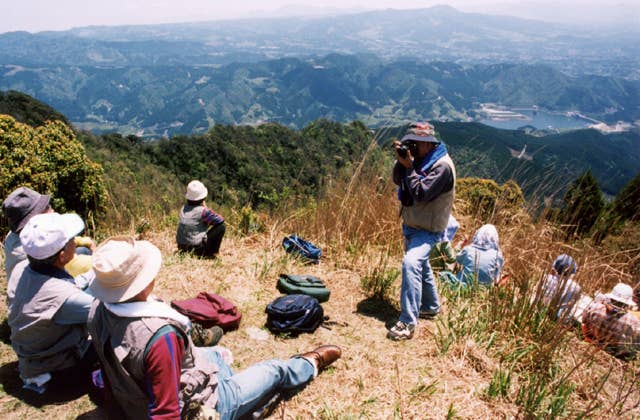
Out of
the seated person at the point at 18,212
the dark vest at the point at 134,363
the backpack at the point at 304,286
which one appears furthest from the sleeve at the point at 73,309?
the backpack at the point at 304,286

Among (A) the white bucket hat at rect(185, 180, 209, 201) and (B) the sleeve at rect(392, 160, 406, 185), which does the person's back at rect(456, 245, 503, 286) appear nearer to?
(B) the sleeve at rect(392, 160, 406, 185)

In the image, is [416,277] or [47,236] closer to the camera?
[47,236]

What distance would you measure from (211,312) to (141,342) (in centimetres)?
135

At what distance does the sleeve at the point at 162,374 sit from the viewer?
56.3 inches

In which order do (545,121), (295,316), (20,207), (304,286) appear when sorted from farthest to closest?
(545,121) < (304,286) < (295,316) < (20,207)

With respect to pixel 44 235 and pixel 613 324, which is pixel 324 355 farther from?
pixel 613 324

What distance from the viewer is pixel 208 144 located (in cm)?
4041

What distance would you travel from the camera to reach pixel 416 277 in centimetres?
269

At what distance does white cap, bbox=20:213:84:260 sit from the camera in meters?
1.89

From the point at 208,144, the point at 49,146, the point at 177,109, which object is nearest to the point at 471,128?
the point at 208,144

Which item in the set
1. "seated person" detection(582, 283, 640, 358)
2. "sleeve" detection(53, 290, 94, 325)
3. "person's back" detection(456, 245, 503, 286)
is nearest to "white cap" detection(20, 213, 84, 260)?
"sleeve" detection(53, 290, 94, 325)

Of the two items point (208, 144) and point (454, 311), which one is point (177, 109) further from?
point (454, 311)

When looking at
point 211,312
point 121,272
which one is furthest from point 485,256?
point 121,272

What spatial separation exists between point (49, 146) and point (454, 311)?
6.12 m
